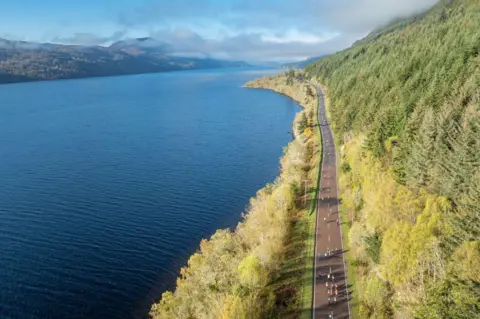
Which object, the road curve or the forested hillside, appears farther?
the road curve

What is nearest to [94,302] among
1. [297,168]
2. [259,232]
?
[259,232]

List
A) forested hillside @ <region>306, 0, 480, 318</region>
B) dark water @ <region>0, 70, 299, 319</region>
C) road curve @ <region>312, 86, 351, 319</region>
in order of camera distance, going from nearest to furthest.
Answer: forested hillside @ <region>306, 0, 480, 318</region>
road curve @ <region>312, 86, 351, 319</region>
dark water @ <region>0, 70, 299, 319</region>

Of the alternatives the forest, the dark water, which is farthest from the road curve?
the dark water

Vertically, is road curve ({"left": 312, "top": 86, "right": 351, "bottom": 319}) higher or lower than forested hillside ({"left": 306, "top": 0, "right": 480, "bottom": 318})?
lower

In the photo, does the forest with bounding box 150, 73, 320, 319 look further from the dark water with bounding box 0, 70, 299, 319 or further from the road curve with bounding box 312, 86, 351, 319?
the dark water with bounding box 0, 70, 299, 319

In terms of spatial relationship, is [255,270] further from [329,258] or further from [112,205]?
[112,205]

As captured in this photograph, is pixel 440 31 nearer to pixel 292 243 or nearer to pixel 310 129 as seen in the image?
pixel 310 129

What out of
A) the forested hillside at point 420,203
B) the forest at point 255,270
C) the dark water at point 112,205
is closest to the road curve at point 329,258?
the forest at point 255,270

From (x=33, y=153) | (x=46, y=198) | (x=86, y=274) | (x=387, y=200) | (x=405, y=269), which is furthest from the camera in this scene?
(x=33, y=153)
